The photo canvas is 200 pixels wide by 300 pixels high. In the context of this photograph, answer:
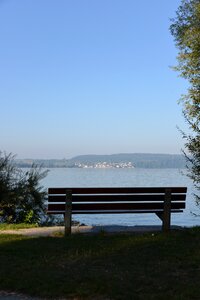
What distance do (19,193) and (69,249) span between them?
7.38 metres

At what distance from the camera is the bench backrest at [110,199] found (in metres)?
9.94

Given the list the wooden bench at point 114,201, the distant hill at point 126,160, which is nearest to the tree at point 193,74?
the wooden bench at point 114,201

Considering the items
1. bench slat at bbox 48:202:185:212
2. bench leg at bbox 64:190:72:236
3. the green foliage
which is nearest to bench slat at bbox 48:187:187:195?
bench leg at bbox 64:190:72:236

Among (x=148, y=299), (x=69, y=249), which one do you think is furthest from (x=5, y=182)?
(x=148, y=299)

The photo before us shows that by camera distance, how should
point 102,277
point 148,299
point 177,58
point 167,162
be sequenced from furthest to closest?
point 167,162 → point 177,58 → point 102,277 → point 148,299

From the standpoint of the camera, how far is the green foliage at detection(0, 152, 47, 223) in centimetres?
1470

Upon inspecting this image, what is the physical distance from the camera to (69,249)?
7.93 m

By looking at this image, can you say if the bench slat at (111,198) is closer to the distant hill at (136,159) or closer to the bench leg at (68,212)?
the bench leg at (68,212)

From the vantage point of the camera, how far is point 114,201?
1020 centimetres

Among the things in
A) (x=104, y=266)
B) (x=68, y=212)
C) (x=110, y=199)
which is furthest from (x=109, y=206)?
(x=104, y=266)

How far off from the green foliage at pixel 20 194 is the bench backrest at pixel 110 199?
502 centimetres

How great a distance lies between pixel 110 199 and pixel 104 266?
3506mm

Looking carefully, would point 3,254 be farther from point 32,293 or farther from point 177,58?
point 177,58

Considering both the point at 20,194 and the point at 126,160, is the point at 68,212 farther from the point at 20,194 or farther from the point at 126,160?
the point at 126,160
